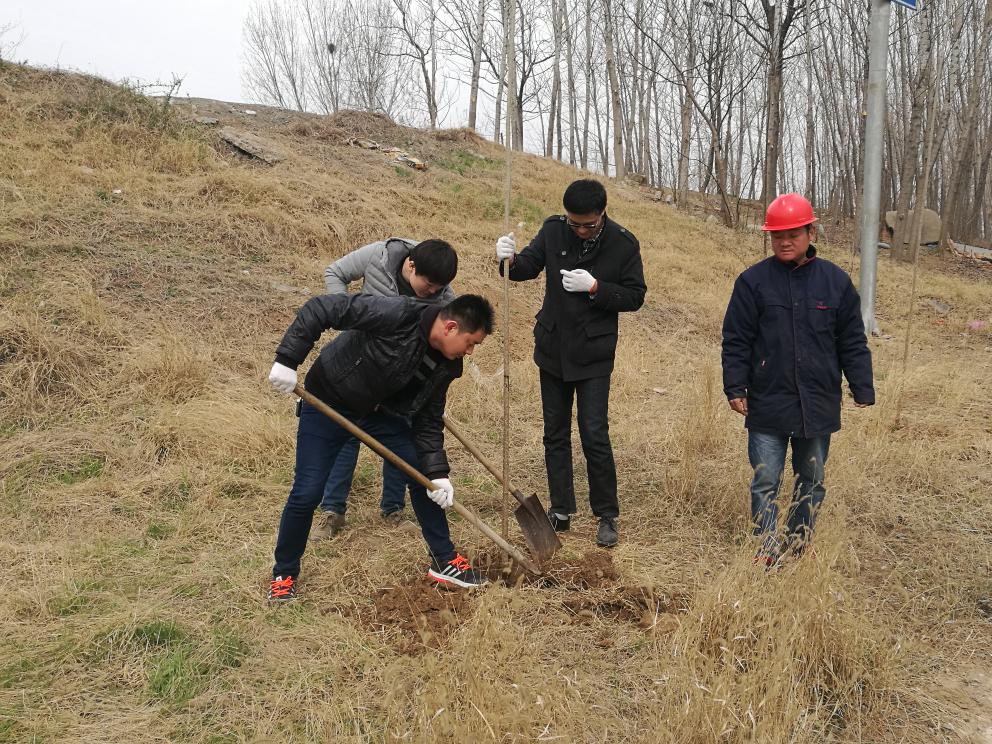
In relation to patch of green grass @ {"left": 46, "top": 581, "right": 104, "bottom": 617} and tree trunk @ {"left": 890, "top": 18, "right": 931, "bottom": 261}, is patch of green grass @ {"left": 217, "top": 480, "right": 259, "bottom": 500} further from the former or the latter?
tree trunk @ {"left": 890, "top": 18, "right": 931, "bottom": 261}

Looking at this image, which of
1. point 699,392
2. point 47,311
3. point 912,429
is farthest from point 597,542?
point 47,311

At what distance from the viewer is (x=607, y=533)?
3.45 metres

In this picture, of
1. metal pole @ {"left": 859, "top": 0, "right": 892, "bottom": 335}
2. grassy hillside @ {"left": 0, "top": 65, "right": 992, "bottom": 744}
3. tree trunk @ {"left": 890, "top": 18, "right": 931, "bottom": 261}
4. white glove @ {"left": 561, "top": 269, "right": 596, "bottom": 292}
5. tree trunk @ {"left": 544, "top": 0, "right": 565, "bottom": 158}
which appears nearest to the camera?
grassy hillside @ {"left": 0, "top": 65, "right": 992, "bottom": 744}

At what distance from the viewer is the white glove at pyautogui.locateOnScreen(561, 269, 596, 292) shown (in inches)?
127

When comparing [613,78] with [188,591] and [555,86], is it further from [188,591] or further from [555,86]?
[188,591]

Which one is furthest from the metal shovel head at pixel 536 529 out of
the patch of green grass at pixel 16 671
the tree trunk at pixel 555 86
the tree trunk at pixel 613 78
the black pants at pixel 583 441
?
the tree trunk at pixel 555 86

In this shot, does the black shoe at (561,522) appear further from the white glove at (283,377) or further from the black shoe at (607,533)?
the white glove at (283,377)

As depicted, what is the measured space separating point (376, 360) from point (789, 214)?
1783mm

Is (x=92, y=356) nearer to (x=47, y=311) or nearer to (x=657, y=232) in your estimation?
(x=47, y=311)

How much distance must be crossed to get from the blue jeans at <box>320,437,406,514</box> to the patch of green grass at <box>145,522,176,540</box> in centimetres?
76

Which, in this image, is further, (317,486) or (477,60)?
(477,60)

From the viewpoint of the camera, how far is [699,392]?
4.98 m

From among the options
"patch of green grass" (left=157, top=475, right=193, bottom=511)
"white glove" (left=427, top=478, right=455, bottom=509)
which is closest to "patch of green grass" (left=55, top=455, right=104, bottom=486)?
"patch of green grass" (left=157, top=475, right=193, bottom=511)

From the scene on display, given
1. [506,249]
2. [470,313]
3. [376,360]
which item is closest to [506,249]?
[506,249]
